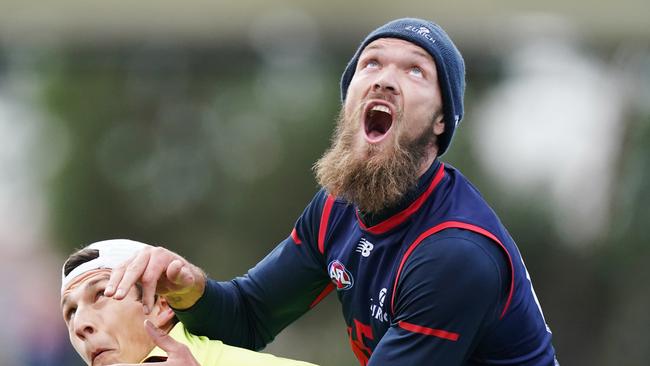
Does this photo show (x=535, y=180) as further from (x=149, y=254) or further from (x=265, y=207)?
(x=149, y=254)

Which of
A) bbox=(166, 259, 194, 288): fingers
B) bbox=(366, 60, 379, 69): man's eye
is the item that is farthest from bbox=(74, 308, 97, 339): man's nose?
bbox=(366, 60, 379, 69): man's eye

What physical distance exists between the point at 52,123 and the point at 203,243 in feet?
8.66

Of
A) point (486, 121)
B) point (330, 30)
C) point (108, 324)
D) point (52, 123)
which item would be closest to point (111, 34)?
point (52, 123)

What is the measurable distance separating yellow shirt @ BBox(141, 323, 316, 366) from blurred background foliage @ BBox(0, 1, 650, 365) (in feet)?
23.2

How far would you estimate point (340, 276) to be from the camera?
4.42 meters

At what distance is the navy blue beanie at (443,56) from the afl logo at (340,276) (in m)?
0.64

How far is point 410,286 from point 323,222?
0.76m

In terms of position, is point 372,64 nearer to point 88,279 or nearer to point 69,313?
point 88,279

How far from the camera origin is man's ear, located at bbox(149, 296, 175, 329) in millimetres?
4594

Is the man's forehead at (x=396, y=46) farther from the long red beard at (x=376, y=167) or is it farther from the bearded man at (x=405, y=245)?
the long red beard at (x=376, y=167)

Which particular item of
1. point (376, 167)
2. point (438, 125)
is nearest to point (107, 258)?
point (376, 167)

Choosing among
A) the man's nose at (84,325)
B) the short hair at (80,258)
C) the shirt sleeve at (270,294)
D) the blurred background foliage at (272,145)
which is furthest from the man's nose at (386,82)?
the blurred background foliage at (272,145)

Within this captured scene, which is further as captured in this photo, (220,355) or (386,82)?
(220,355)

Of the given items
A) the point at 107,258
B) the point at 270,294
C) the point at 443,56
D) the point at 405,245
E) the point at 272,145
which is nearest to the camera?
the point at 405,245
